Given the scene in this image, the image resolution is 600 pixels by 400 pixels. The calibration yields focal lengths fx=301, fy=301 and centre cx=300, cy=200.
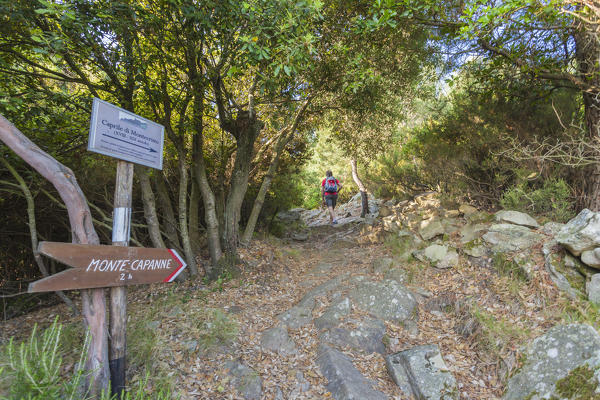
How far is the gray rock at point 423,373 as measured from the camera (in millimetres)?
3383

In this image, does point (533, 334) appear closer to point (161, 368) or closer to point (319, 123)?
Result: point (161, 368)

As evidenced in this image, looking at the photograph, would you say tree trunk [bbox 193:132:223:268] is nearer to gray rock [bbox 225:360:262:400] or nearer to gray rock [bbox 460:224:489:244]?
gray rock [bbox 225:360:262:400]

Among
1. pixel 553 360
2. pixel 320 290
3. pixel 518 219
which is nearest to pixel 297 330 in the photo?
pixel 320 290

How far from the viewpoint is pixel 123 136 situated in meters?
3.06

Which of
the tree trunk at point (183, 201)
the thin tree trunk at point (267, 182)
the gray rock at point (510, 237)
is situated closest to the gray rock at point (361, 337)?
the gray rock at point (510, 237)

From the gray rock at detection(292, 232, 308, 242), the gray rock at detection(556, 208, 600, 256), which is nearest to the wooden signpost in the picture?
the gray rock at detection(556, 208, 600, 256)

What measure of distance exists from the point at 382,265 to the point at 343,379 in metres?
3.14

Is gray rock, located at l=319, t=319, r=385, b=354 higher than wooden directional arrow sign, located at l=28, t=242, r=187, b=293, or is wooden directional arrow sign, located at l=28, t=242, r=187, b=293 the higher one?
wooden directional arrow sign, located at l=28, t=242, r=187, b=293

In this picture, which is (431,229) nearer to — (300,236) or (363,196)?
(300,236)

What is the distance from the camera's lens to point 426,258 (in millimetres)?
6055

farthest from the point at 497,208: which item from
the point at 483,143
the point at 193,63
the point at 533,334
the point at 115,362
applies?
the point at 115,362

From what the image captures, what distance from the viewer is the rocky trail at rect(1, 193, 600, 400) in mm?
3439

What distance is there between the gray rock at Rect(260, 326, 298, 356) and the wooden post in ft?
6.10

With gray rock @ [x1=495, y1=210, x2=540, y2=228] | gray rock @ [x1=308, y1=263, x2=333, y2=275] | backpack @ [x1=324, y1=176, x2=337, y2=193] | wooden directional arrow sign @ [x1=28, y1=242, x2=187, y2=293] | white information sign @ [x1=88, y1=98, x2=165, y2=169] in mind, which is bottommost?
gray rock @ [x1=308, y1=263, x2=333, y2=275]
